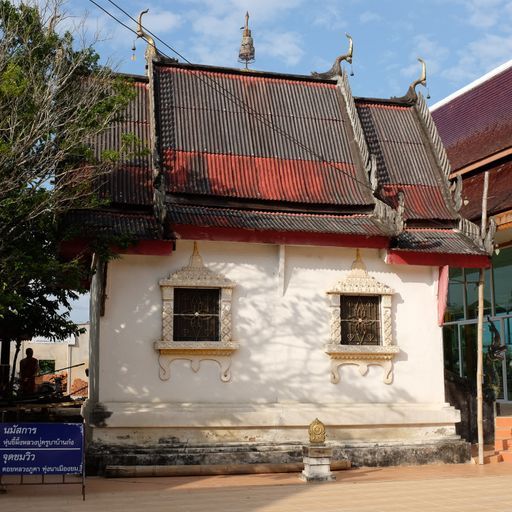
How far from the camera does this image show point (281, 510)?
8.81 metres

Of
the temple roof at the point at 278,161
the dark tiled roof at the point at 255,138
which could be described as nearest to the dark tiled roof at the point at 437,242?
the temple roof at the point at 278,161

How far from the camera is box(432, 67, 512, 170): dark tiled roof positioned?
17.5 m

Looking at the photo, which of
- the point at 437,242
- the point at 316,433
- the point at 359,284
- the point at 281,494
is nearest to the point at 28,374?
the point at 359,284

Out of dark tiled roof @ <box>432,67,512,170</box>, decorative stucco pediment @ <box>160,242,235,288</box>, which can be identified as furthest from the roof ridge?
decorative stucco pediment @ <box>160,242,235,288</box>

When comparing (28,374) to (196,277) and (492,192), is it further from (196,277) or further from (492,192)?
(492,192)

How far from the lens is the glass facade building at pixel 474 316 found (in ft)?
60.7

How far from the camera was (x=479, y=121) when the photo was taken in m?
19.3

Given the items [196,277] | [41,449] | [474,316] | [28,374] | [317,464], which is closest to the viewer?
[41,449]

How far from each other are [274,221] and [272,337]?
183 centimetres

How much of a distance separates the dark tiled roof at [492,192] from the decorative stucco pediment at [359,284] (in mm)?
3218

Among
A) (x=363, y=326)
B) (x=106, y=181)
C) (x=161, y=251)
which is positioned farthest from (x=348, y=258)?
(x=106, y=181)

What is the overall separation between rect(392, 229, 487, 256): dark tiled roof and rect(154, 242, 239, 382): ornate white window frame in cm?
292

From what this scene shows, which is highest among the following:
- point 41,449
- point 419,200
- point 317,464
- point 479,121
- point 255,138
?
point 479,121

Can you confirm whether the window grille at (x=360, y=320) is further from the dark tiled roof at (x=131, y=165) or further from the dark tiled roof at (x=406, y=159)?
the dark tiled roof at (x=131, y=165)
